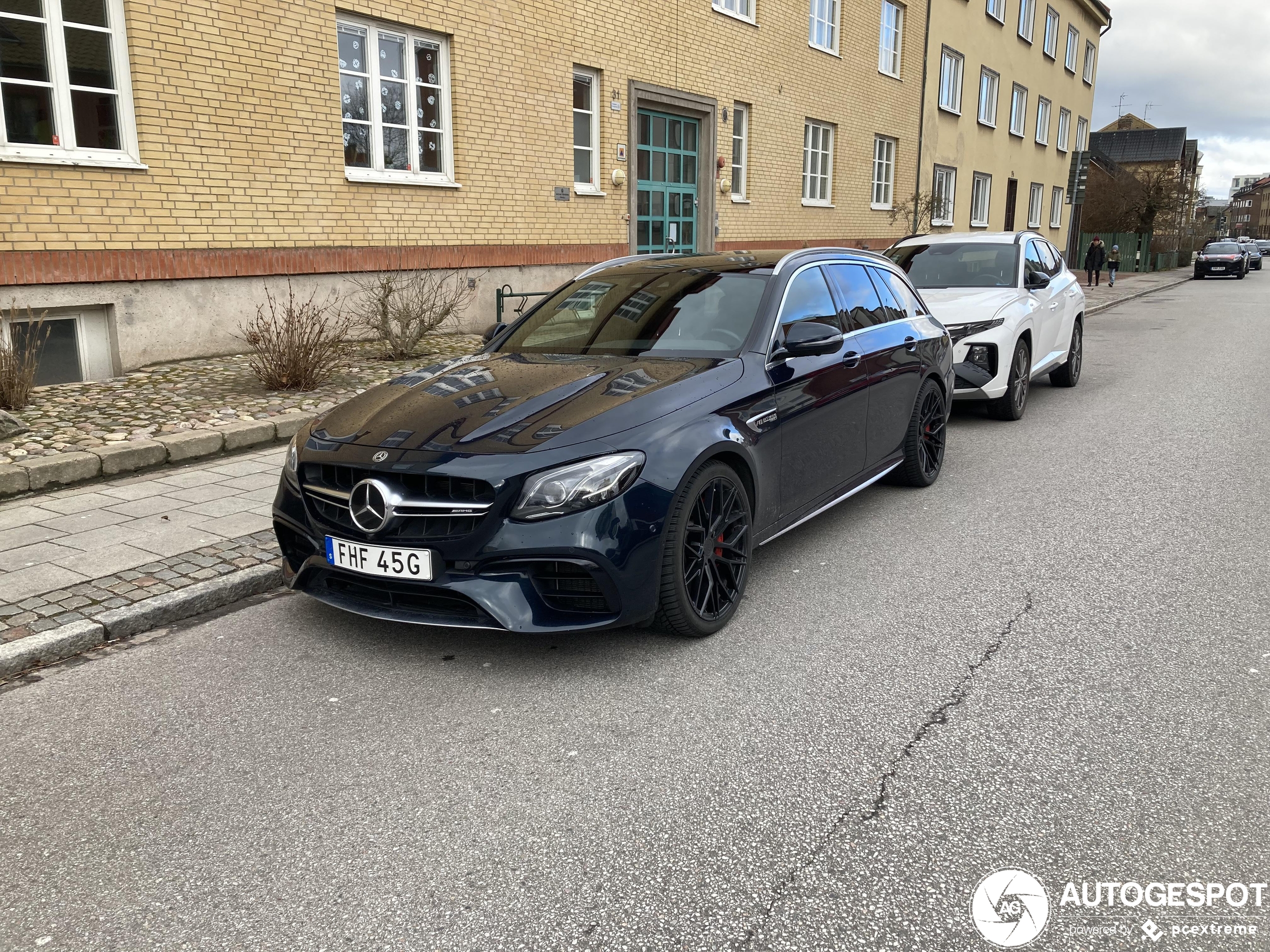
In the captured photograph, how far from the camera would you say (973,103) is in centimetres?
2964

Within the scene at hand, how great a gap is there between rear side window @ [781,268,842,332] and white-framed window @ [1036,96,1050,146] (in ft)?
119

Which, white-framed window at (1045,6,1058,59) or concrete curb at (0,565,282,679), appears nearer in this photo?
concrete curb at (0,565,282,679)

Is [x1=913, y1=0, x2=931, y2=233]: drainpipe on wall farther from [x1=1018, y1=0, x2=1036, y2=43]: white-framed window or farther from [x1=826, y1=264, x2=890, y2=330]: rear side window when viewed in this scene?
[x1=826, y1=264, x2=890, y2=330]: rear side window

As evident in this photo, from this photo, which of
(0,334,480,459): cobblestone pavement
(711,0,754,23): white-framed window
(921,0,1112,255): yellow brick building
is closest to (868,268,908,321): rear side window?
(0,334,480,459): cobblestone pavement

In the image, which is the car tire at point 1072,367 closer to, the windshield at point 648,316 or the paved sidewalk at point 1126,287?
the windshield at point 648,316

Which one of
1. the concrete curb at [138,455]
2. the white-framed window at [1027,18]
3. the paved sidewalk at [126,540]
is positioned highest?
the white-framed window at [1027,18]

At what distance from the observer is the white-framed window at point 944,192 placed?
26.9 meters

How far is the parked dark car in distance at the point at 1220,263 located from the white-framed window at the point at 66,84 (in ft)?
161

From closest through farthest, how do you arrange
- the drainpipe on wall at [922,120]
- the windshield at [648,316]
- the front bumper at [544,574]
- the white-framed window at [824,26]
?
the front bumper at [544,574] → the windshield at [648,316] → the white-framed window at [824,26] → the drainpipe on wall at [922,120]

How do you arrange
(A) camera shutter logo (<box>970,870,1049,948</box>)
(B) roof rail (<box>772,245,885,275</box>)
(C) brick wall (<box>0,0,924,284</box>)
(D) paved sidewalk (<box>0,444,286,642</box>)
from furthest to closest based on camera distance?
(C) brick wall (<box>0,0,924,284</box>), (B) roof rail (<box>772,245,885,275</box>), (D) paved sidewalk (<box>0,444,286,642</box>), (A) camera shutter logo (<box>970,870,1049,948</box>)

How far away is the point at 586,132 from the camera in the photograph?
14812mm

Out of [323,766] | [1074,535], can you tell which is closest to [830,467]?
[1074,535]

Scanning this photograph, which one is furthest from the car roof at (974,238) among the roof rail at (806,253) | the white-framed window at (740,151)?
the white-framed window at (740,151)

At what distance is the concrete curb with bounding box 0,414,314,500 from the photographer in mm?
6059
